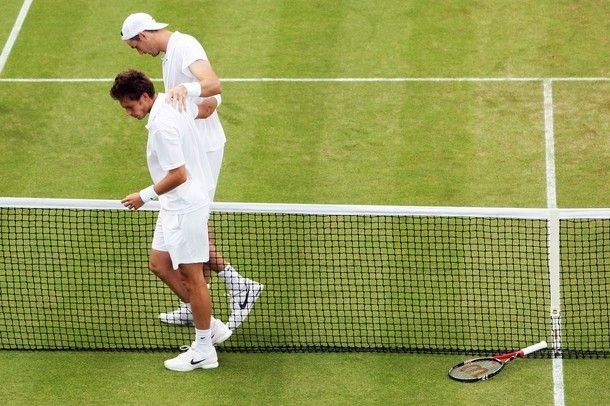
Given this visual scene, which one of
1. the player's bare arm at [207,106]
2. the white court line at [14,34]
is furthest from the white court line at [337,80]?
the player's bare arm at [207,106]

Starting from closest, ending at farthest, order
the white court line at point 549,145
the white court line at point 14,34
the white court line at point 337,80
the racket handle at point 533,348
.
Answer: the racket handle at point 533,348 < the white court line at point 549,145 < the white court line at point 337,80 < the white court line at point 14,34

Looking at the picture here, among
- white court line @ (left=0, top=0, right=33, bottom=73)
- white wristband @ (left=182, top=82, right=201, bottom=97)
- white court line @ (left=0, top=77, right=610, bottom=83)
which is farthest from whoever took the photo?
white court line @ (left=0, top=0, right=33, bottom=73)

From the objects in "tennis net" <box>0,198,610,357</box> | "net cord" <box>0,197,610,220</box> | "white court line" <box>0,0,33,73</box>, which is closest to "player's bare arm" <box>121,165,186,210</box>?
"net cord" <box>0,197,610,220</box>

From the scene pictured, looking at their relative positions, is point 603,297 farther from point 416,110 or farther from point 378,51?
point 378,51

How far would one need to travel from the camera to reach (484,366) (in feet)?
39.5

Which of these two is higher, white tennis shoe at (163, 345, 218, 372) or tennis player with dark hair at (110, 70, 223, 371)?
tennis player with dark hair at (110, 70, 223, 371)

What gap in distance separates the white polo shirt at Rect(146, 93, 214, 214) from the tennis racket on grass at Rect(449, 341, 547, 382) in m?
2.53

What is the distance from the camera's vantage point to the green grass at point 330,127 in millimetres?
12055

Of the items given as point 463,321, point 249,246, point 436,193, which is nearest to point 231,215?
point 249,246

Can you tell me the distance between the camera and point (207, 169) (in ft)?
39.4

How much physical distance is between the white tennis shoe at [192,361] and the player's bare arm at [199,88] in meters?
2.17

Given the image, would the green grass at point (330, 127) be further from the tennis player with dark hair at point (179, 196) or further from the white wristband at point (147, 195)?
the white wristband at point (147, 195)

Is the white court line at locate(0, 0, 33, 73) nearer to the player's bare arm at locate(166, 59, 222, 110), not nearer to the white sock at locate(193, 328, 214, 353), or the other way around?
the player's bare arm at locate(166, 59, 222, 110)

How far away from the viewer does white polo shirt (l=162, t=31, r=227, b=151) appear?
39.8 ft
